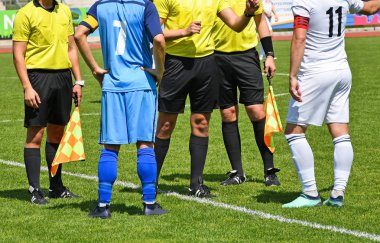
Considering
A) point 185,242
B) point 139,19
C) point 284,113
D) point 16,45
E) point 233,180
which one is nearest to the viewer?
point 185,242

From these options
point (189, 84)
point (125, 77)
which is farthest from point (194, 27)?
point (125, 77)

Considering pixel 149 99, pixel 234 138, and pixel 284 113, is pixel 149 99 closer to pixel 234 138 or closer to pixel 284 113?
pixel 234 138

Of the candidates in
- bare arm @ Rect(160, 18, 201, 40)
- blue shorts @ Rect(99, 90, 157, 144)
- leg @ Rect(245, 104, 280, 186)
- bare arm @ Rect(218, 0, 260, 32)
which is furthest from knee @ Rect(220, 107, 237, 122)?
blue shorts @ Rect(99, 90, 157, 144)

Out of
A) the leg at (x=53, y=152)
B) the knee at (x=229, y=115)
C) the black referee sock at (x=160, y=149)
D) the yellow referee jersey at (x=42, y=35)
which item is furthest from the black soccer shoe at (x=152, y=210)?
the knee at (x=229, y=115)

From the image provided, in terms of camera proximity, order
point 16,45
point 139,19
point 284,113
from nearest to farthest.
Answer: point 139,19 < point 16,45 < point 284,113

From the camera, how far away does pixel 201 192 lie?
329 inches

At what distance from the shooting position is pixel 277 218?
7.27m

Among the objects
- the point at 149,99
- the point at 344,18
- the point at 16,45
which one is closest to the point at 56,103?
the point at 16,45

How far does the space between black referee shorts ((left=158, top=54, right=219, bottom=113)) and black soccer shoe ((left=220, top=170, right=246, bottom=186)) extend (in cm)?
107

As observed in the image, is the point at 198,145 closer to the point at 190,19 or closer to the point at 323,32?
the point at 190,19

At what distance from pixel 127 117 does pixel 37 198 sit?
1.53m

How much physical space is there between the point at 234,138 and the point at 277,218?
2333 mm

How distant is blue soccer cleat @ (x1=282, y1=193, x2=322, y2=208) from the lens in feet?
25.2

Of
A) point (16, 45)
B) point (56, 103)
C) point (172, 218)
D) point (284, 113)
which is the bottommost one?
point (284, 113)
